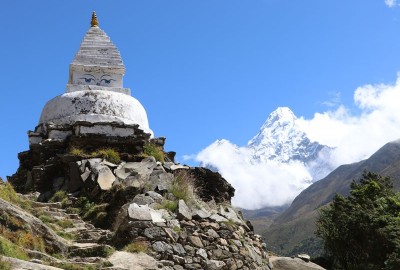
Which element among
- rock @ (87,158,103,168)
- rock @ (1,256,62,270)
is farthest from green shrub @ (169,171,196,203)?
rock @ (1,256,62,270)

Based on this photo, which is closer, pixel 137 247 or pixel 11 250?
pixel 11 250

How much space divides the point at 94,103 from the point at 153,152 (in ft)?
13.0

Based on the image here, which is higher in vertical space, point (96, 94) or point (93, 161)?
point (96, 94)

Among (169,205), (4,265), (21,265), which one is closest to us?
(4,265)

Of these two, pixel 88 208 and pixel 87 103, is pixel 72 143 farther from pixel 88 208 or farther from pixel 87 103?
pixel 88 208

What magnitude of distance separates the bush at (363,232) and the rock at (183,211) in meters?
8.66

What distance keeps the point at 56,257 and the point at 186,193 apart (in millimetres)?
5355

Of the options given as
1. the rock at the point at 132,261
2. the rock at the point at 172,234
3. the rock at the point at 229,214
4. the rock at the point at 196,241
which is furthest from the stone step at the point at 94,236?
the rock at the point at 229,214

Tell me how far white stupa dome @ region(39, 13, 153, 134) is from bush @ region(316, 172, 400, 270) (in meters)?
9.11

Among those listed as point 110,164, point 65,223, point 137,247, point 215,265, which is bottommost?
point 215,265

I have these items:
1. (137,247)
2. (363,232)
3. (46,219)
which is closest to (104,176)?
(46,219)

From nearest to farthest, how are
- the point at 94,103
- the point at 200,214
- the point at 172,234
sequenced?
the point at 172,234
the point at 200,214
the point at 94,103

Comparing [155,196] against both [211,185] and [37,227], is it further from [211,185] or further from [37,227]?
[37,227]

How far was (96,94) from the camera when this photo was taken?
23750mm
